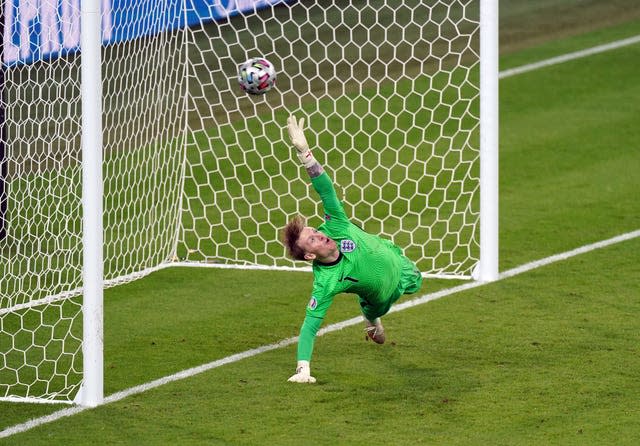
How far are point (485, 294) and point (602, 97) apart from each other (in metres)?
6.39

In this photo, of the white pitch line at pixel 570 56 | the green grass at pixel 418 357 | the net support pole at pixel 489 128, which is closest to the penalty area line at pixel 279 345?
the green grass at pixel 418 357

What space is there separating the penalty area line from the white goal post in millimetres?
186

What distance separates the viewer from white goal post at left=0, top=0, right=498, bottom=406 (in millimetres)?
8930

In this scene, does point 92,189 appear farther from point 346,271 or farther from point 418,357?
point 418,357

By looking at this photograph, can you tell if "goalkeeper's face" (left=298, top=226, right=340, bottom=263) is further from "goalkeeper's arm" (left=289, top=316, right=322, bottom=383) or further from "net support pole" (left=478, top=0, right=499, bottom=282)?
"net support pole" (left=478, top=0, right=499, bottom=282)

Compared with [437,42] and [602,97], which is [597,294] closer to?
[437,42]

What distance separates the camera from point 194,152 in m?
12.3

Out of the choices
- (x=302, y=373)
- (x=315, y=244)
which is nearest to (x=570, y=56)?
(x=315, y=244)

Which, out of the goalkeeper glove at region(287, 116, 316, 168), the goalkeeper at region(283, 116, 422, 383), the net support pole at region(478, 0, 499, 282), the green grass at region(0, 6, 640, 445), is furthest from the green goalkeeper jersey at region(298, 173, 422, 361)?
the net support pole at region(478, 0, 499, 282)

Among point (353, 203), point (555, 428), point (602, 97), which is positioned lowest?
point (555, 428)

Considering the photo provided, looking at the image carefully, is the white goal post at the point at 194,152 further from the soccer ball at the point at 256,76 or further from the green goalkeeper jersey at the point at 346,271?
→ the green goalkeeper jersey at the point at 346,271

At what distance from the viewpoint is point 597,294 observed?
395 inches

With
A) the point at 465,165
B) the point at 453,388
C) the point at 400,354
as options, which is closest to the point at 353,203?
the point at 465,165

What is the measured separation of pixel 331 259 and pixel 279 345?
131cm
